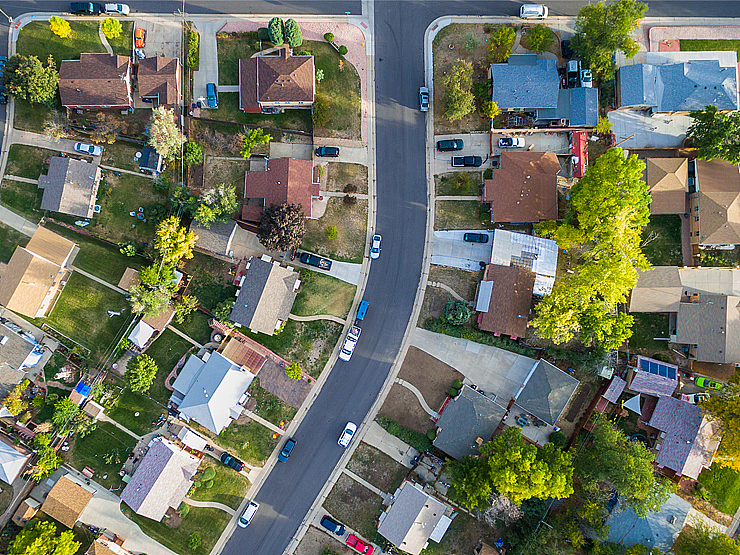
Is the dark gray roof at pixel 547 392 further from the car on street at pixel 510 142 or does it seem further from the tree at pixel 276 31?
the tree at pixel 276 31

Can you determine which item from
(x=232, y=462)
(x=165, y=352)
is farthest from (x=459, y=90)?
(x=232, y=462)

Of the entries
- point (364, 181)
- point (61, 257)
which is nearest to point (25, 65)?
point (61, 257)

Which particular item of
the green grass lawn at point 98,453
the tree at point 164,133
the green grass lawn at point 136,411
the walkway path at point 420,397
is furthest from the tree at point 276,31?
the green grass lawn at point 98,453

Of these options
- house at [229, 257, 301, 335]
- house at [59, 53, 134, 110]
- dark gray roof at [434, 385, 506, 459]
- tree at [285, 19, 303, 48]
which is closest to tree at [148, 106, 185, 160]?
house at [59, 53, 134, 110]

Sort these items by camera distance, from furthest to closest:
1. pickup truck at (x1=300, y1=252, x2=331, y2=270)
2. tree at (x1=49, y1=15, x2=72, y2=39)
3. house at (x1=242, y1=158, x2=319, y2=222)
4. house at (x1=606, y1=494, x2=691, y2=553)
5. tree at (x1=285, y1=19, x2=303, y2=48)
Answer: pickup truck at (x1=300, y1=252, x2=331, y2=270)
tree at (x1=285, y1=19, x2=303, y2=48)
tree at (x1=49, y1=15, x2=72, y2=39)
house at (x1=242, y1=158, x2=319, y2=222)
house at (x1=606, y1=494, x2=691, y2=553)

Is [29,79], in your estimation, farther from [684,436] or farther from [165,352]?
[684,436]

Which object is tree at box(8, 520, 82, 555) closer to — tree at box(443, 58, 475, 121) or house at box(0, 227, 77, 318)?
house at box(0, 227, 77, 318)
